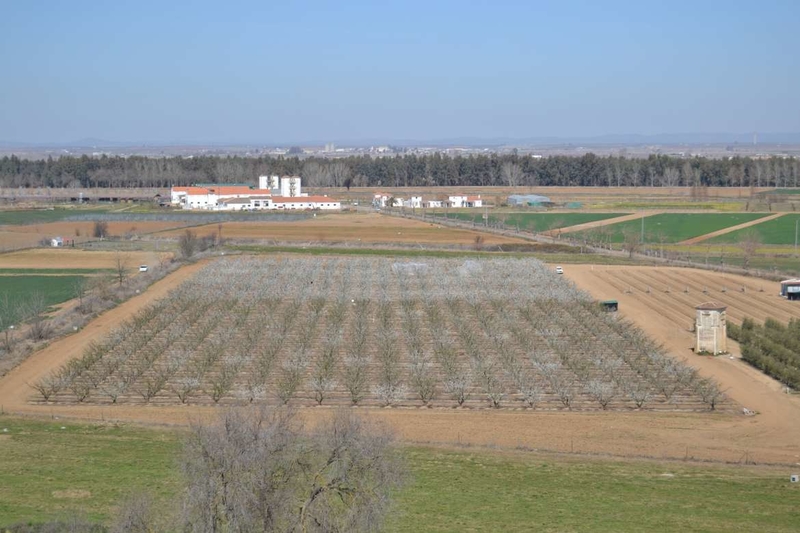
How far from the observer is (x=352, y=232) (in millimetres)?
58219

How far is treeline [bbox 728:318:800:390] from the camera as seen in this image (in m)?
24.4

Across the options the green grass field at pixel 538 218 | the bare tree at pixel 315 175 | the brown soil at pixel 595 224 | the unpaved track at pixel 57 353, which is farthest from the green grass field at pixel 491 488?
the bare tree at pixel 315 175

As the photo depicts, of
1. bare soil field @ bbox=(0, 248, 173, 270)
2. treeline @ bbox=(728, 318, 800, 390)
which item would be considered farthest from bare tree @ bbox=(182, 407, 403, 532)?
bare soil field @ bbox=(0, 248, 173, 270)

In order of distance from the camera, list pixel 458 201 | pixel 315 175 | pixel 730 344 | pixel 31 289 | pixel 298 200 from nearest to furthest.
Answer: pixel 730 344
pixel 31 289
pixel 298 200
pixel 458 201
pixel 315 175

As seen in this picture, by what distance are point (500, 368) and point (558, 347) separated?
270 cm

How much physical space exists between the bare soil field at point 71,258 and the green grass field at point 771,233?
29176mm

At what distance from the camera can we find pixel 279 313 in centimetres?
3183

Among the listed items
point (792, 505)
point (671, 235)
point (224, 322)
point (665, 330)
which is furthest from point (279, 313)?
point (671, 235)

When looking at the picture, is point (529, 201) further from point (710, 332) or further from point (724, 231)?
point (710, 332)

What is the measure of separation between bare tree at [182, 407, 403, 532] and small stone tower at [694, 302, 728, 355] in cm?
1690

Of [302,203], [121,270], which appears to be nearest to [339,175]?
[302,203]

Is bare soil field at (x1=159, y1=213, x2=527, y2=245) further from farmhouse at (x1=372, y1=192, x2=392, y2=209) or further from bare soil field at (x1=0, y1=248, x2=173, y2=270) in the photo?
farmhouse at (x1=372, y1=192, x2=392, y2=209)

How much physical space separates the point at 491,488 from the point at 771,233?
44.8 meters

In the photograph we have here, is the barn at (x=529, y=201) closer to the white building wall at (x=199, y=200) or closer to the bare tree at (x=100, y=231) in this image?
the white building wall at (x=199, y=200)
